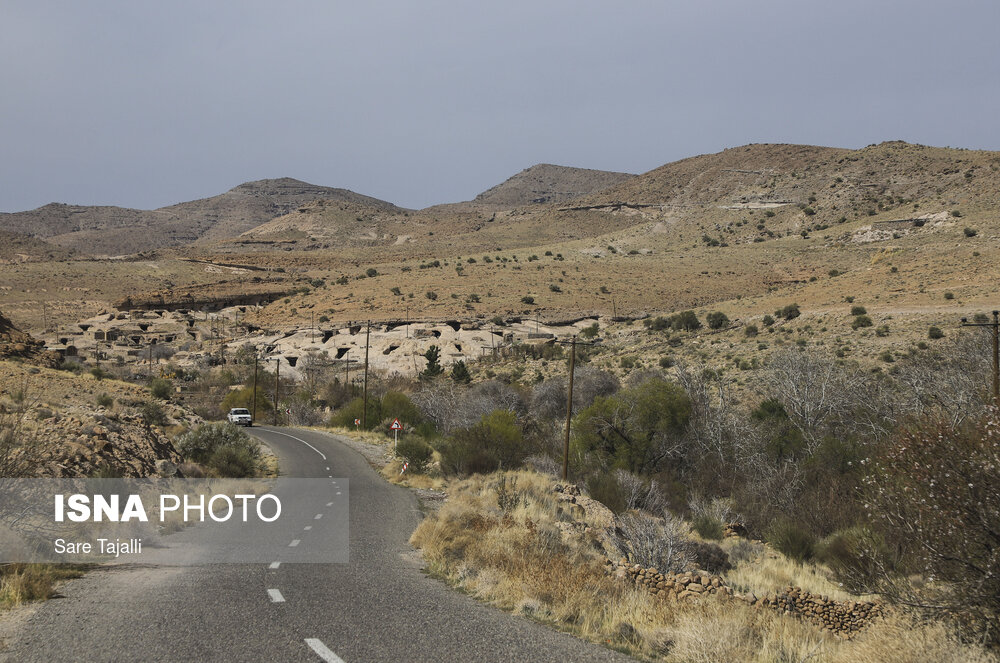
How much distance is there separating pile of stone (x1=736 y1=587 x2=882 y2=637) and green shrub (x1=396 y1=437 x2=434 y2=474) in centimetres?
1820

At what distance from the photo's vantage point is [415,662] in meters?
7.05

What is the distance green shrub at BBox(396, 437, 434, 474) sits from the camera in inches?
1141

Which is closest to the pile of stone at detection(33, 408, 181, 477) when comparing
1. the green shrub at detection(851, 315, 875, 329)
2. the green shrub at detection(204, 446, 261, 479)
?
the green shrub at detection(204, 446, 261, 479)

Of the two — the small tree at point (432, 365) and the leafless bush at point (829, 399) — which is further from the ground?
the leafless bush at point (829, 399)

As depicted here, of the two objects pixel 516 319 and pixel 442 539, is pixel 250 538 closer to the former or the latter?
pixel 442 539

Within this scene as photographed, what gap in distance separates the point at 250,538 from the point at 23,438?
438 centimetres

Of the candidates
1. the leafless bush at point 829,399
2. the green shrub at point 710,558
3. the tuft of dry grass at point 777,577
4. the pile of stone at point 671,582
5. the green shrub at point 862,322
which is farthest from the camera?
the green shrub at point 862,322

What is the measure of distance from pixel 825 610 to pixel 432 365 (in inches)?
1857

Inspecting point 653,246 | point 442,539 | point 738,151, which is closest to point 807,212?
point 653,246

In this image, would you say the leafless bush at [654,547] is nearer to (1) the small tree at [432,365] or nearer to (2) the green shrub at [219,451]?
(2) the green shrub at [219,451]

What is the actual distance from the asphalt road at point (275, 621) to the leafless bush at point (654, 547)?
466cm

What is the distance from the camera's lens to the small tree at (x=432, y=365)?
186ft

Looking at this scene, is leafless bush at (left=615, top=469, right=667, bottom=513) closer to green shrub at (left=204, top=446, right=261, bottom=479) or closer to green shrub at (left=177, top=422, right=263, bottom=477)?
green shrub at (left=204, top=446, right=261, bottom=479)

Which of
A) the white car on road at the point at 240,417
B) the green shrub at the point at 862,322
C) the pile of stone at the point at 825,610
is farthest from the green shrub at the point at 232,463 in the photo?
the green shrub at the point at 862,322
